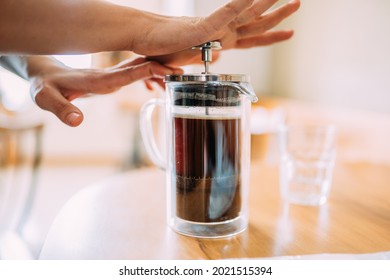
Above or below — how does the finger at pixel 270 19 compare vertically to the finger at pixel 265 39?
above

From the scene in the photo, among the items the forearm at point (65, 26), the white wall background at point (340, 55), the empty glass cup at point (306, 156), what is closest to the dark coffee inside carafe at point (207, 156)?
the forearm at point (65, 26)

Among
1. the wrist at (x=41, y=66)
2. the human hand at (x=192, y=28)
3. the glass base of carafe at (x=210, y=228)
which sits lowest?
the glass base of carafe at (x=210, y=228)

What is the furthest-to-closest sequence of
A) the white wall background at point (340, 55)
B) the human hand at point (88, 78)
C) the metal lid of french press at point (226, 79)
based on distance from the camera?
the white wall background at point (340, 55)
the human hand at point (88, 78)
the metal lid of french press at point (226, 79)

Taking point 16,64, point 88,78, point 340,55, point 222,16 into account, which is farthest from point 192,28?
point 340,55

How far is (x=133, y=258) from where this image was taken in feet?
1.55

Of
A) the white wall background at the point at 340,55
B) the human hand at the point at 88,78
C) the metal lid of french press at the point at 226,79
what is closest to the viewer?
the metal lid of french press at the point at 226,79

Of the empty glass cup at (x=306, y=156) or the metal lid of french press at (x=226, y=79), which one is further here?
the empty glass cup at (x=306, y=156)

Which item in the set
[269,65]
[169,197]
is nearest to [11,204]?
[169,197]

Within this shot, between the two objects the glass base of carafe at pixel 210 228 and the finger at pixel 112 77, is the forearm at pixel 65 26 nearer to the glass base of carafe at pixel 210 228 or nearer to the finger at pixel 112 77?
the finger at pixel 112 77

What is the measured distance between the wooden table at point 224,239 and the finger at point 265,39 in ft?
0.88

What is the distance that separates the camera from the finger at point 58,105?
1.84 ft

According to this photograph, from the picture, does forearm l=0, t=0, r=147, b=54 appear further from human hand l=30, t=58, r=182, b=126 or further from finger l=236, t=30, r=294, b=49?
finger l=236, t=30, r=294, b=49

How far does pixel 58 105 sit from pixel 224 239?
1.01 ft

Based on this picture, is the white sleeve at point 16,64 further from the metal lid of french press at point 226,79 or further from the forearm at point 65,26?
the metal lid of french press at point 226,79
